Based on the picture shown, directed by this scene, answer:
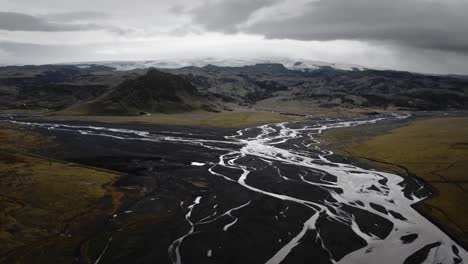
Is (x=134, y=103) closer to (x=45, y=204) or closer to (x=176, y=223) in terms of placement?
(x=45, y=204)

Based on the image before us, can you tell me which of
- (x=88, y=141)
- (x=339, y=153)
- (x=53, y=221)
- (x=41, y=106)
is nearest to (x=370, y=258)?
(x=53, y=221)

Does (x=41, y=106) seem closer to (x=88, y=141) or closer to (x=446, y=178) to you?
(x=88, y=141)

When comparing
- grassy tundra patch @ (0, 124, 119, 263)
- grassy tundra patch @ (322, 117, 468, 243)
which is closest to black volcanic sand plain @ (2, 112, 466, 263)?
grassy tundra patch @ (0, 124, 119, 263)

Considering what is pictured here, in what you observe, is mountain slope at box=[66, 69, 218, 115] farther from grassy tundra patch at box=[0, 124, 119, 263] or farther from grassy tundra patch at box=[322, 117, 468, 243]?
grassy tundra patch at box=[0, 124, 119, 263]

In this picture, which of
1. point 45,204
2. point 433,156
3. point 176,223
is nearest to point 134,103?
point 433,156

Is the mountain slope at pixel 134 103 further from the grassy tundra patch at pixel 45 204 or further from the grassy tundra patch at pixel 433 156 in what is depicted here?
the grassy tundra patch at pixel 45 204

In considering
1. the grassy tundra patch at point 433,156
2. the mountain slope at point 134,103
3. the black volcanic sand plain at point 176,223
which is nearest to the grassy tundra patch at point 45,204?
the black volcanic sand plain at point 176,223
